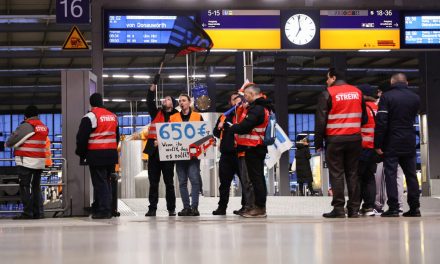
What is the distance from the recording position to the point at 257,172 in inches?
411

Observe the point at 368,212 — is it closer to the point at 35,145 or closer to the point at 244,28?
the point at 35,145

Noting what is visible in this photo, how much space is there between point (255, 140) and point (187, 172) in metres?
1.67

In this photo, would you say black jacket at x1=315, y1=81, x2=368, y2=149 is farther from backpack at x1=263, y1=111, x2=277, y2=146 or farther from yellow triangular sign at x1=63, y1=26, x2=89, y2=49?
yellow triangular sign at x1=63, y1=26, x2=89, y2=49

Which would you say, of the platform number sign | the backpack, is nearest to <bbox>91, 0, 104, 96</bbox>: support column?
the platform number sign

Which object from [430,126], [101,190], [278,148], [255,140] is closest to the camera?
[255,140]

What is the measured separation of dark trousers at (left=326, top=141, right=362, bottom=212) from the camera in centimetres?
1010

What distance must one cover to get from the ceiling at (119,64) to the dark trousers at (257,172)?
11197 mm

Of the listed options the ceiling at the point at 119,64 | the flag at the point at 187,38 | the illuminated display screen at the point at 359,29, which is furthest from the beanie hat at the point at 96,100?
the ceiling at the point at 119,64

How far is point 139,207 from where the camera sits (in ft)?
45.8

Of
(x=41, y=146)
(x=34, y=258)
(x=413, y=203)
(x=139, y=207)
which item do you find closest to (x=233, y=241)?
(x=34, y=258)

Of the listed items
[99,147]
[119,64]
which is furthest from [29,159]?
[119,64]

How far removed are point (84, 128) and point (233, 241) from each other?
5380 millimetres

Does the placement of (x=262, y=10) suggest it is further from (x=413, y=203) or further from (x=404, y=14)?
(x=413, y=203)

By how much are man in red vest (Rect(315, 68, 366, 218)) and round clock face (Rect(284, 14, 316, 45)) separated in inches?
179
